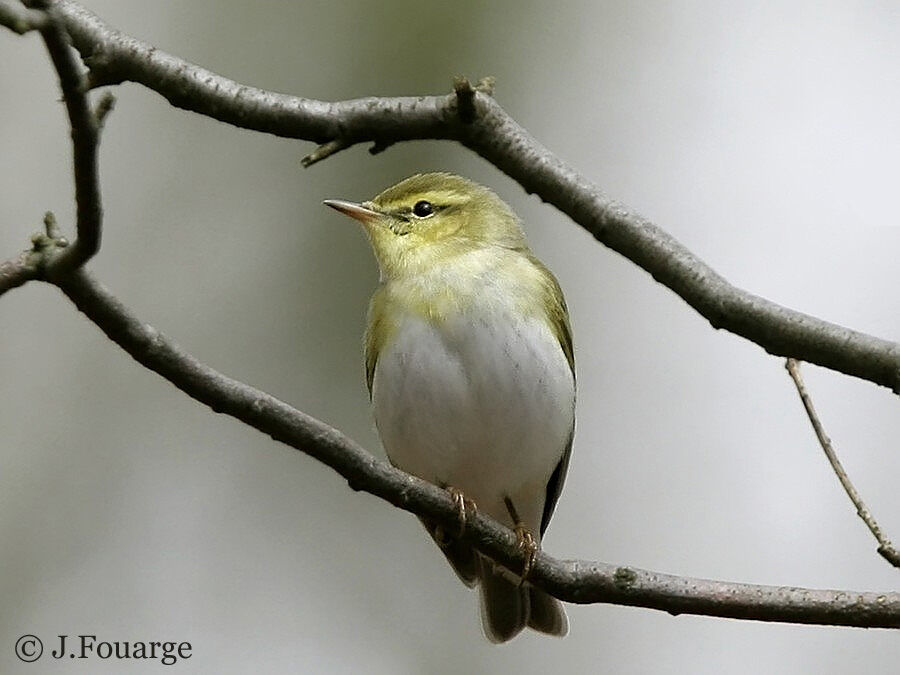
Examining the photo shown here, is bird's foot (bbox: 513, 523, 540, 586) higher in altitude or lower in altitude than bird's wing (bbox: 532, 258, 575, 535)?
lower

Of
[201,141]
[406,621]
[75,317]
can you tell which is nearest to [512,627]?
[406,621]

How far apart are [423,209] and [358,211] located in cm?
28

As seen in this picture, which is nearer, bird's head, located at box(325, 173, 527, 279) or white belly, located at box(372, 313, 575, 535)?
white belly, located at box(372, 313, 575, 535)

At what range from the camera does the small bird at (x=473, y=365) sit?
4398 mm

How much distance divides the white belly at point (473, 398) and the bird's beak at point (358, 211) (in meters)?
0.65

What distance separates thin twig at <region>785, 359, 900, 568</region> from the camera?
295cm

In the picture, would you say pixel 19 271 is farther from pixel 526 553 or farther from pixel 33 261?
pixel 526 553

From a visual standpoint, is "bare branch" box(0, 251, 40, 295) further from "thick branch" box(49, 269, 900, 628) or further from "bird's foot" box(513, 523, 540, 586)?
"bird's foot" box(513, 523, 540, 586)

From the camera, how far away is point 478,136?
313cm

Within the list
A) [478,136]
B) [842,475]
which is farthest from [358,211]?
[842,475]

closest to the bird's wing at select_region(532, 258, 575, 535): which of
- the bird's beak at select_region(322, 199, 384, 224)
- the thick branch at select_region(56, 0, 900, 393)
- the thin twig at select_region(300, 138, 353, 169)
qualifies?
the bird's beak at select_region(322, 199, 384, 224)

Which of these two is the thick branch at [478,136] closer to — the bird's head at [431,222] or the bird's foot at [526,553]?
the bird's foot at [526,553]

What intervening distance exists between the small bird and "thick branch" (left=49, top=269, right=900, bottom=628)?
860 millimetres

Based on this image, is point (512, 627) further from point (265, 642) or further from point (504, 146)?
point (265, 642)
